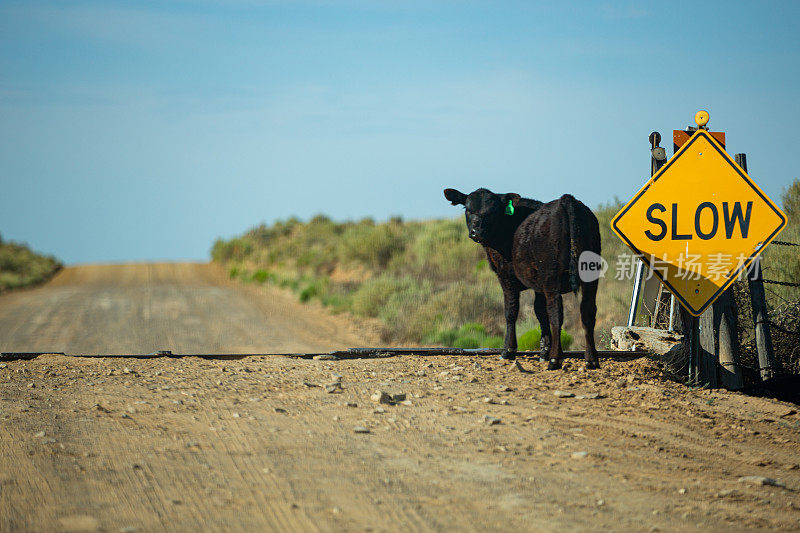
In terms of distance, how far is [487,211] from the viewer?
798 cm

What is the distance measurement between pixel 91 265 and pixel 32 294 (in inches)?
480

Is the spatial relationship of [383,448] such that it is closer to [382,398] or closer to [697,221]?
[382,398]

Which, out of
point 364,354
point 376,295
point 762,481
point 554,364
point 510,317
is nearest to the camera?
point 762,481

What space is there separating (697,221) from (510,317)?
2.32m

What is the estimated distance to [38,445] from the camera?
17.9 feet

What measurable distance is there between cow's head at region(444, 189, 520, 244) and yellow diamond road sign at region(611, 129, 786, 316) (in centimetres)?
117

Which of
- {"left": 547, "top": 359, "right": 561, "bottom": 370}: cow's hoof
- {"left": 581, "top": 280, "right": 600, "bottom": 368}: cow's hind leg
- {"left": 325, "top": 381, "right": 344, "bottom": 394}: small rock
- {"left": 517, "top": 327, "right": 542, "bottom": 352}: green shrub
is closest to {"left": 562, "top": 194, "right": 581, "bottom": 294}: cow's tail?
{"left": 581, "top": 280, "right": 600, "bottom": 368}: cow's hind leg

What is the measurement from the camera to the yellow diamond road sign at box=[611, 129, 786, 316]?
311 inches

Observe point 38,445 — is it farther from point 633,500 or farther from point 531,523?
point 633,500

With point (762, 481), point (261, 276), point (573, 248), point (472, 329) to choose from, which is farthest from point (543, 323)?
point (261, 276)

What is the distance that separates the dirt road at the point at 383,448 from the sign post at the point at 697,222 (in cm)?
121

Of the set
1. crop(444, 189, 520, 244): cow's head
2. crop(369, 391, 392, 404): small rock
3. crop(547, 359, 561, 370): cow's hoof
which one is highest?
crop(444, 189, 520, 244): cow's head

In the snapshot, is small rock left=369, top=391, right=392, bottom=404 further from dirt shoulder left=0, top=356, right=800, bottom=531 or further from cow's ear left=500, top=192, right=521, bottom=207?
cow's ear left=500, top=192, right=521, bottom=207

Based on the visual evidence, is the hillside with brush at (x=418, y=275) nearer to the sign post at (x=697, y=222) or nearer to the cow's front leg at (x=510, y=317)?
the sign post at (x=697, y=222)
